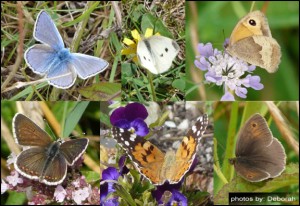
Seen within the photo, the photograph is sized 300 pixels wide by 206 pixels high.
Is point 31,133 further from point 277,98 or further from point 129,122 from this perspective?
point 277,98

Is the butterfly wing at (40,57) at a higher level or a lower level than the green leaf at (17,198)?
higher

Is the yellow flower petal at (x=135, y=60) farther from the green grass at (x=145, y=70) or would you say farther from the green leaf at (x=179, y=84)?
the green leaf at (x=179, y=84)

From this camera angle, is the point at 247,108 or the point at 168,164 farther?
the point at 247,108

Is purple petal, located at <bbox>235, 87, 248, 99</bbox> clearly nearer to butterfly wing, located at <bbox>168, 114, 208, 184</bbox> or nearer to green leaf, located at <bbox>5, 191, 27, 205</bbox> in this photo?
butterfly wing, located at <bbox>168, 114, 208, 184</bbox>

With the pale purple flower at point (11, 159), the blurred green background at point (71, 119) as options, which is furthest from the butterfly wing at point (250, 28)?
the pale purple flower at point (11, 159)

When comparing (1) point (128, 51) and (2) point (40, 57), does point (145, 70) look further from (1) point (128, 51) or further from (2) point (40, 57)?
(2) point (40, 57)

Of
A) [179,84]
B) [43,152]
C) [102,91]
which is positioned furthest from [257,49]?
[43,152]

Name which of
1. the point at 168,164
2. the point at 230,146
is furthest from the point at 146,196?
the point at 230,146
